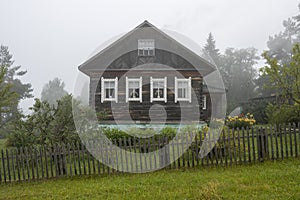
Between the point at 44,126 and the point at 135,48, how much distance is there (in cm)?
854

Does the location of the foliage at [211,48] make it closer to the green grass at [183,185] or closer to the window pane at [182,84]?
the window pane at [182,84]

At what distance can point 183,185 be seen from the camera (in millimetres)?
5695

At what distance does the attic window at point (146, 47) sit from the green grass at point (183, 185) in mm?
10269

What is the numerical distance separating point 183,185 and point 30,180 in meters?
4.24

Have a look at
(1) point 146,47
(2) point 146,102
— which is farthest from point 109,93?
(1) point 146,47

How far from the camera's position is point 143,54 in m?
16.0

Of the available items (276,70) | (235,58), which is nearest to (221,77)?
(235,58)

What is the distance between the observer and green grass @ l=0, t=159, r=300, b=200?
16.6 ft

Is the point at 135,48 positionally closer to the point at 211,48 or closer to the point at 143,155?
the point at 143,155

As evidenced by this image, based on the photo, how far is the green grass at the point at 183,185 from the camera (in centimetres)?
507

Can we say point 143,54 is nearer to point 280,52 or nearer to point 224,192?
point 224,192

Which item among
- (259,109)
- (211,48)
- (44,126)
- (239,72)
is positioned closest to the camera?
(44,126)

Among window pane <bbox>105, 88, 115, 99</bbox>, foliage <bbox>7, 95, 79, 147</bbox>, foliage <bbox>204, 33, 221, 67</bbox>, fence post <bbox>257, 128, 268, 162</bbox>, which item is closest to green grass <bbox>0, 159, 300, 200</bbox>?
fence post <bbox>257, 128, 268, 162</bbox>

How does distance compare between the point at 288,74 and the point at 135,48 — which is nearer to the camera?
the point at 288,74
